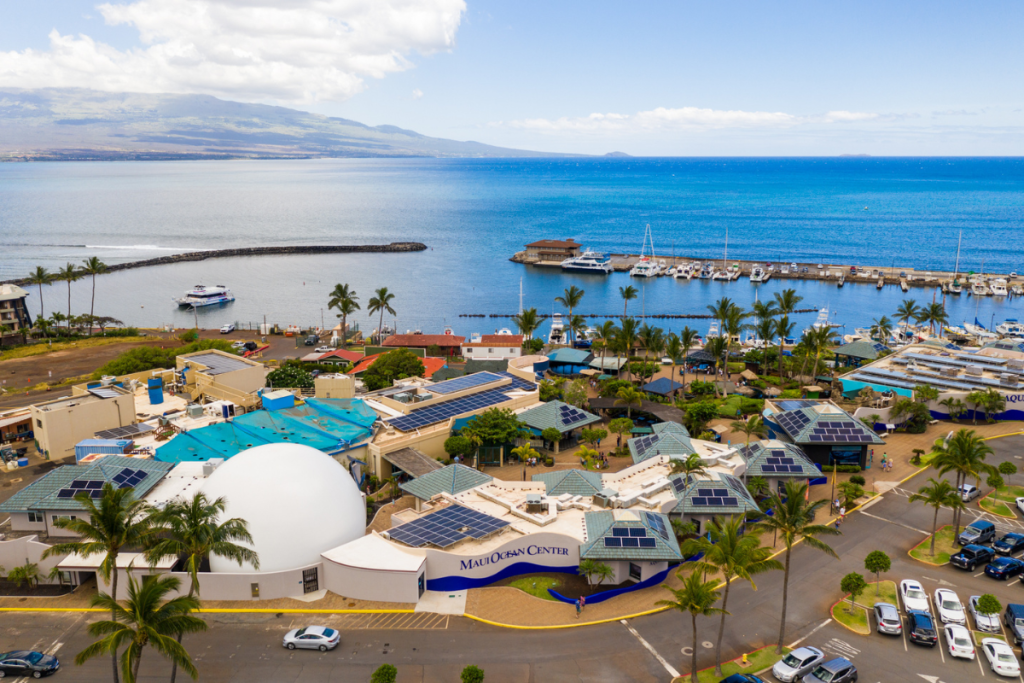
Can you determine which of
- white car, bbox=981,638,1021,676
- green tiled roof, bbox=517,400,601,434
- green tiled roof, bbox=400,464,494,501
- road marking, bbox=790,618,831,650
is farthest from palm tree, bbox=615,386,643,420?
white car, bbox=981,638,1021,676

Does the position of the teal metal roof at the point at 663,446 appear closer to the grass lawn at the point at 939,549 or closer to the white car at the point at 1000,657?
the grass lawn at the point at 939,549

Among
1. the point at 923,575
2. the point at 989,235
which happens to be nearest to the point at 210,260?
the point at 923,575

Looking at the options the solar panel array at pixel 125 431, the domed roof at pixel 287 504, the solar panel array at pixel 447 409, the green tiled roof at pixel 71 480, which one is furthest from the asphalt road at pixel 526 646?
the solar panel array at pixel 447 409

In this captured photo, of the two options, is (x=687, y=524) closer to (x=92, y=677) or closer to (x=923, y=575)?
(x=923, y=575)

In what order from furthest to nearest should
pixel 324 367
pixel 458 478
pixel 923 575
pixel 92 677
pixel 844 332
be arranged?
pixel 844 332 < pixel 324 367 < pixel 458 478 < pixel 923 575 < pixel 92 677

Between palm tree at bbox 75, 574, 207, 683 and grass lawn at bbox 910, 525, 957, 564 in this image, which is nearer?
palm tree at bbox 75, 574, 207, 683

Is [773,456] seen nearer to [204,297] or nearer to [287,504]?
[287,504]

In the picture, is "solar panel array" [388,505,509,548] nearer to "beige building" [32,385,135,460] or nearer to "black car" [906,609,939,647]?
"black car" [906,609,939,647]
